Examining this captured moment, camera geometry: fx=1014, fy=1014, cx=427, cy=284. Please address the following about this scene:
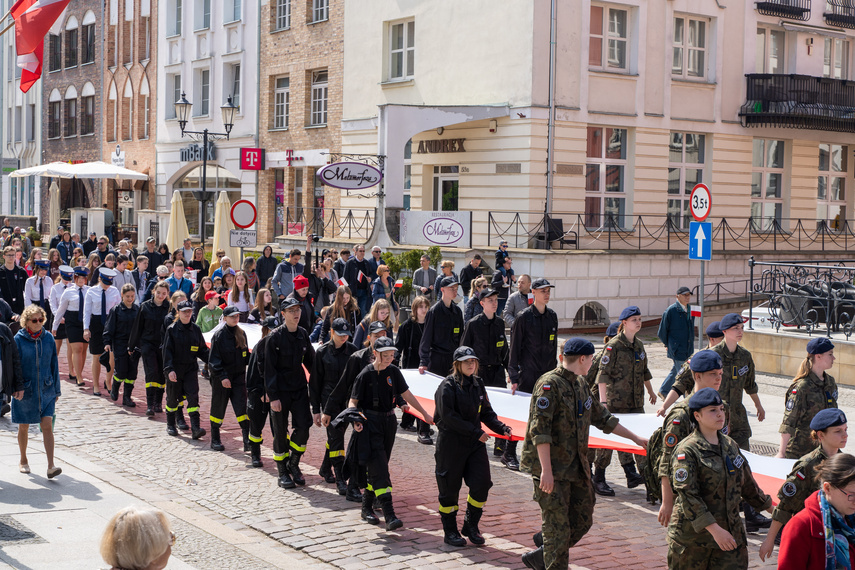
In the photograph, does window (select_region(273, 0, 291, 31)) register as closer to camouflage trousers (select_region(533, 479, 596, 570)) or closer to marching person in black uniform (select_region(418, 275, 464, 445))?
marching person in black uniform (select_region(418, 275, 464, 445))

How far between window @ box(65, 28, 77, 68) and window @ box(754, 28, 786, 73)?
34.5 metres

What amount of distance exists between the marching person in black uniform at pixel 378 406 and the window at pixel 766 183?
22.9 meters

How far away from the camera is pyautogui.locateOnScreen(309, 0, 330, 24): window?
3325 cm

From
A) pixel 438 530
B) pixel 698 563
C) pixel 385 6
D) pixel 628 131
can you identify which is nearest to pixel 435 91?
pixel 385 6

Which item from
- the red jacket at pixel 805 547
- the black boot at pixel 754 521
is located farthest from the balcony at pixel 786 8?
the red jacket at pixel 805 547

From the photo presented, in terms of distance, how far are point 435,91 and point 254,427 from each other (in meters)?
19.3

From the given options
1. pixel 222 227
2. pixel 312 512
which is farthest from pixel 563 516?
pixel 222 227

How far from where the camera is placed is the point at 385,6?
30.5 metres

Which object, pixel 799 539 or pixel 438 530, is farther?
pixel 438 530

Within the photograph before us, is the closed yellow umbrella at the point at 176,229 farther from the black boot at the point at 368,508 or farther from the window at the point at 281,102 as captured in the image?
the black boot at the point at 368,508

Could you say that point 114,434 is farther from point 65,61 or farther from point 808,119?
point 65,61

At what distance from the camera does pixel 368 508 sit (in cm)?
921

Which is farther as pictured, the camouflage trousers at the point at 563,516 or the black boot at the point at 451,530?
the black boot at the point at 451,530

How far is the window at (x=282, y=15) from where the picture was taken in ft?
115
